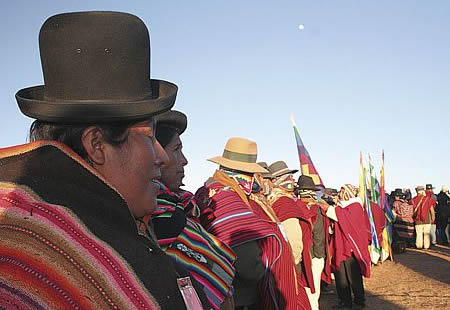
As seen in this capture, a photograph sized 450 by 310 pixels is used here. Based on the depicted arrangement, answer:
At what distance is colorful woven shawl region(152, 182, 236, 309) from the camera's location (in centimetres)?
235

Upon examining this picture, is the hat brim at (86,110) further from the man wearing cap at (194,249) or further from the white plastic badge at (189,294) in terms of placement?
the man wearing cap at (194,249)

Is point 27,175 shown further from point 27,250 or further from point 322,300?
point 322,300

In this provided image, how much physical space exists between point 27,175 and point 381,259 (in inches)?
634

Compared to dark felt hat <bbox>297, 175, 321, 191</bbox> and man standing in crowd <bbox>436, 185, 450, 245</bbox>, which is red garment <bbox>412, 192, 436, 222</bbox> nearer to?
man standing in crowd <bbox>436, 185, 450, 245</bbox>

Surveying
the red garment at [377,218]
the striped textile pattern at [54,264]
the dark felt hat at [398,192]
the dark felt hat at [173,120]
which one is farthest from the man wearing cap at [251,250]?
the dark felt hat at [398,192]

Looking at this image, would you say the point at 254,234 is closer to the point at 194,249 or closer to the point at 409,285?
the point at 194,249

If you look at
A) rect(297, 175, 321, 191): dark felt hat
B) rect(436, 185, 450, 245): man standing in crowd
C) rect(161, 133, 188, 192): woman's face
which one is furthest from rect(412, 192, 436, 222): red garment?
rect(161, 133, 188, 192): woman's face

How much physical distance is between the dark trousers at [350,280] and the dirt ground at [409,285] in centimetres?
34

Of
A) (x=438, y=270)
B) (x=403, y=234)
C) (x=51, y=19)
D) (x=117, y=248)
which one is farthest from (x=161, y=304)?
(x=403, y=234)

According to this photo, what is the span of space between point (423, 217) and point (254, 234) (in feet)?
56.4

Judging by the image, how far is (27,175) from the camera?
1.19 meters

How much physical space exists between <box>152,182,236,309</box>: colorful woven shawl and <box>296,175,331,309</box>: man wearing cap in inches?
256

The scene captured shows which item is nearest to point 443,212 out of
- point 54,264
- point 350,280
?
point 350,280

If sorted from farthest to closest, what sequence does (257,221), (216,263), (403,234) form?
(403,234), (257,221), (216,263)
